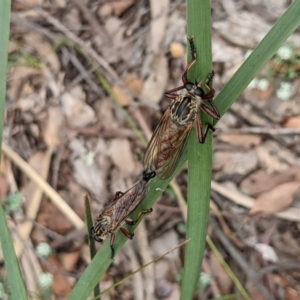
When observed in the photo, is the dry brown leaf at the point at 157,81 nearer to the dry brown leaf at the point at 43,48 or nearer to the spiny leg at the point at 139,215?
the dry brown leaf at the point at 43,48

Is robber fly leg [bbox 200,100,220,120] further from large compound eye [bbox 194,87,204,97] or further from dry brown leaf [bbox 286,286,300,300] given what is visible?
dry brown leaf [bbox 286,286,300,300]

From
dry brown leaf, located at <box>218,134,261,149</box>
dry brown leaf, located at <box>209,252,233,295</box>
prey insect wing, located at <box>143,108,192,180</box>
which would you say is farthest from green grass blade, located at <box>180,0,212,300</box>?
dry brown leaf, located at <box>218,134,261,149</box>

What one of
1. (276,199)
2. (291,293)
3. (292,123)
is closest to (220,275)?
(291,293)

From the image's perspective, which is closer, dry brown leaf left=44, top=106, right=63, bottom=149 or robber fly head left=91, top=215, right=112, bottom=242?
robber fly head left=91, top=215, right=112, bottom=242

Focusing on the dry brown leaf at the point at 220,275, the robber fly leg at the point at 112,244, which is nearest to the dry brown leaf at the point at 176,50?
the dry brown leaf at the point at 220,275

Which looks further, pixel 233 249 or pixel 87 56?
pixel 87 56

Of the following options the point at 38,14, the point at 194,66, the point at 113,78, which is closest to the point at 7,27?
the point at 194,66

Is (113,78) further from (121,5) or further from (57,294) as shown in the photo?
(57,294)
